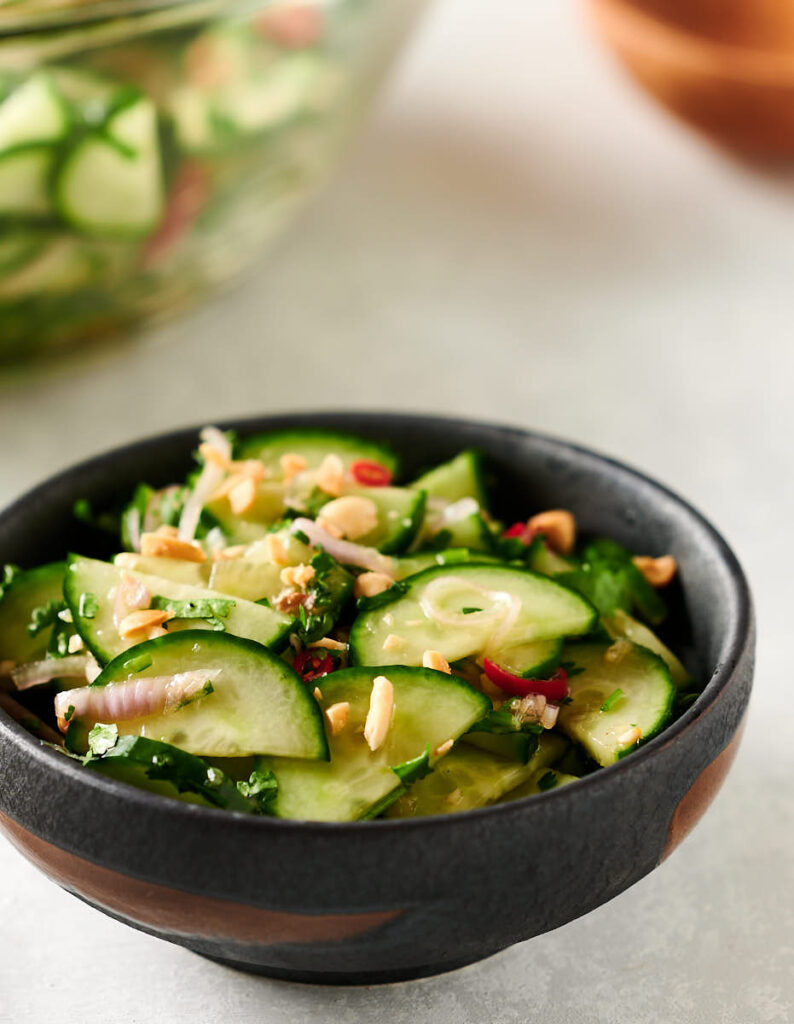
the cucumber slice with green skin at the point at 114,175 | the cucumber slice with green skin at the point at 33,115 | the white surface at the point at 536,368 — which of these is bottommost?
the white surface at the point at 536,368

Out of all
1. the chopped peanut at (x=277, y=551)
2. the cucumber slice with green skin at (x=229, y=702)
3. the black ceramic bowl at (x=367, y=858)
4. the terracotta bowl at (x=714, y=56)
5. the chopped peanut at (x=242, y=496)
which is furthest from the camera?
the terracotta bowl at (x=714, y=56)

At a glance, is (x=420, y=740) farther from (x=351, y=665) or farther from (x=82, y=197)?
(x=82, y=197)

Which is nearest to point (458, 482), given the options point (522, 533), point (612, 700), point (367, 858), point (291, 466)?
point (522, 533)

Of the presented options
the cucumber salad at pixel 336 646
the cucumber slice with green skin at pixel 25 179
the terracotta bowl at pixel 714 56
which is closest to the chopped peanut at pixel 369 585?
the cucumber salad at pixel 336 646

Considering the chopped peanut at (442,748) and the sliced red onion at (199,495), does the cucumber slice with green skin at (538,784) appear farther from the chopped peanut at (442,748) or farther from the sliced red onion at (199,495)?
the sliced red onion at (199,495)

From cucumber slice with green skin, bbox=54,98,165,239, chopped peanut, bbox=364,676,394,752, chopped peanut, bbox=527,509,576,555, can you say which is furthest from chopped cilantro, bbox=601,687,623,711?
cucumber slice with green skin, bbox=54,98,165,239

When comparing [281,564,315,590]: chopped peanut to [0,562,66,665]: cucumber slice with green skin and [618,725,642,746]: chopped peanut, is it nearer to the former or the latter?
[0,562,66,665]: cucumber slice with green skin

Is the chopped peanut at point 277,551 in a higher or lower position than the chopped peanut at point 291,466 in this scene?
lower
